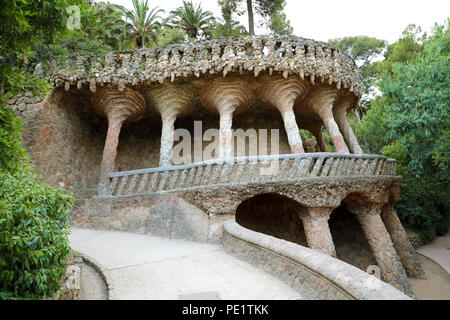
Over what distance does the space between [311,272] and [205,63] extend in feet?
21.9

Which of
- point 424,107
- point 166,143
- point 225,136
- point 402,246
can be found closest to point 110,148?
point 166,143

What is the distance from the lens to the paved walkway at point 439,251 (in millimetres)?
9458

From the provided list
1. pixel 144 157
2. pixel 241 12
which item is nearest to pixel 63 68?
pixel 144 157

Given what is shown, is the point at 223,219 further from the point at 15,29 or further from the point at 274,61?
the point at 274,61

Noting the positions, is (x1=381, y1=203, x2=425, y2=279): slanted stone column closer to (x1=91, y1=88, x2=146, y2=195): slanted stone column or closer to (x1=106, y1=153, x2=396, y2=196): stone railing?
(x1=106, y1=153, x2=396, y2=196): stone railing

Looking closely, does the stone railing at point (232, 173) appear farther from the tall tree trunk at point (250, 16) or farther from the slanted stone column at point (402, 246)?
the tall tree trunk at point (250, 16)

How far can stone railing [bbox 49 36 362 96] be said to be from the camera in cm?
773

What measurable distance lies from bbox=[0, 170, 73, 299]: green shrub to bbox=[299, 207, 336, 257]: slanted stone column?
17.4 ft

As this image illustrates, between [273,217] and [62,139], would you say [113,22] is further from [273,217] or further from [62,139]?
[273,217]

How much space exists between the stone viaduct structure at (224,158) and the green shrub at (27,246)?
3.33m

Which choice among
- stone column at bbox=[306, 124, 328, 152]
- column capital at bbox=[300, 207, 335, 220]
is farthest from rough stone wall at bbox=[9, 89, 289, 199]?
column capital at bbox=[300, 207, 335, 220]

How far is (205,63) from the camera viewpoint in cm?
777

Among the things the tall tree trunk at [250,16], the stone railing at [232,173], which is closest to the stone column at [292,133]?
the stone railing at [232,173]
